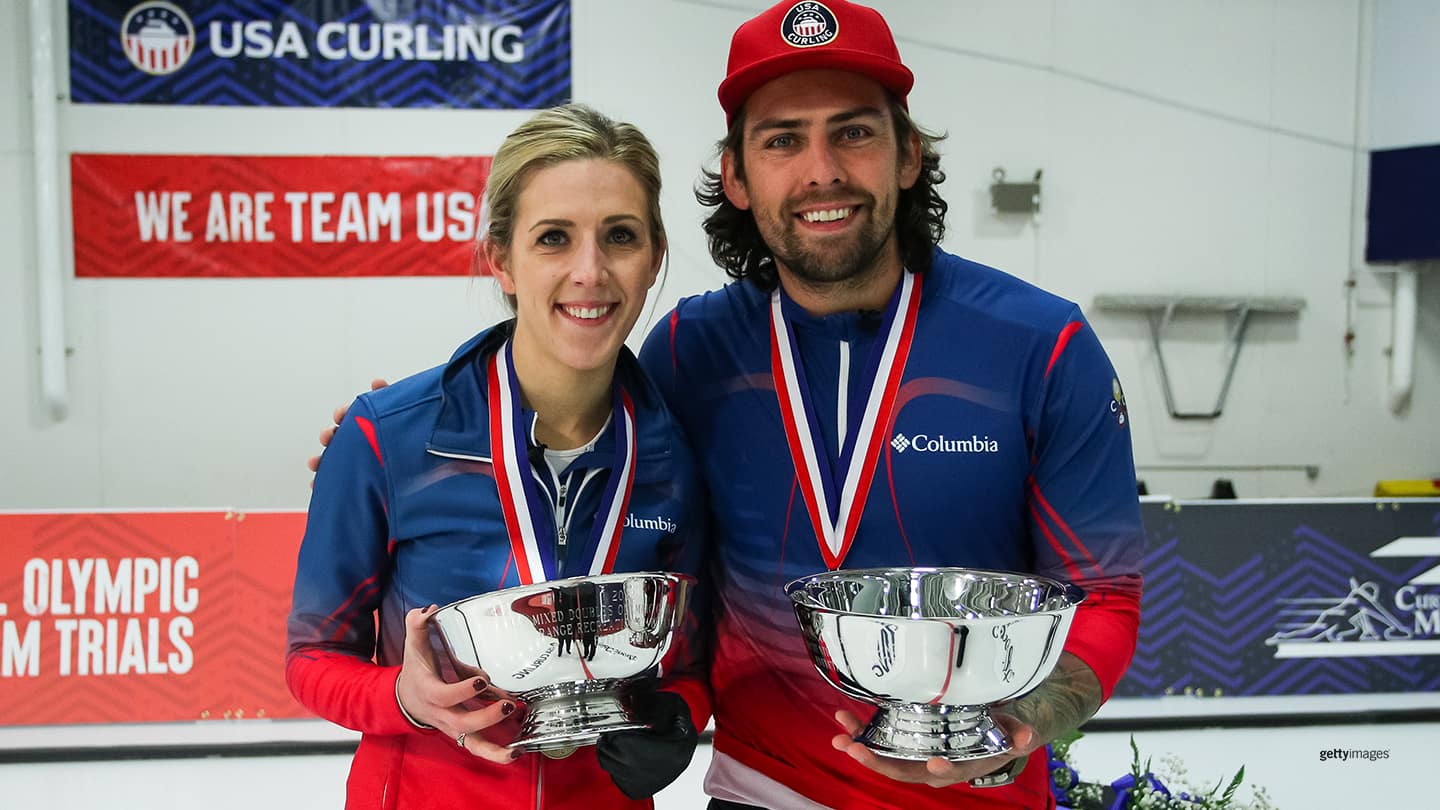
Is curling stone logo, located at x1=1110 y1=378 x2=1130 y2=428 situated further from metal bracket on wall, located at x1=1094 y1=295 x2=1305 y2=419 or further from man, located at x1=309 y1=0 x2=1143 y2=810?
metal bracket on wall, located at x1=1094 y1=295 x2=1305 y2=419

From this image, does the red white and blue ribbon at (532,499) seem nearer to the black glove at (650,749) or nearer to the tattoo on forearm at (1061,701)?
the black glove at (650,749)

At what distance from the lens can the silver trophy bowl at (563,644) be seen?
1.54 m

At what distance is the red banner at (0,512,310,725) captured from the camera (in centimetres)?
477

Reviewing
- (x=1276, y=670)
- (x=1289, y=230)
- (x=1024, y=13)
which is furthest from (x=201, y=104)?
(x=1289, y=230)

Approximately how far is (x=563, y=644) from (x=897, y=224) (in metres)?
1.13

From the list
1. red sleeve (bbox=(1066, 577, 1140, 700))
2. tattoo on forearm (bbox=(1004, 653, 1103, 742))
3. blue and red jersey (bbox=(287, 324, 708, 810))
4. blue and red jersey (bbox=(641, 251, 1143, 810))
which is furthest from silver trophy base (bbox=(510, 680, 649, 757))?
red sleeve (bbox=(1066, 577, 1140, 700))

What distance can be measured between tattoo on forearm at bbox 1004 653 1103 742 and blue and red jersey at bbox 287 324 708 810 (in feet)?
2.25

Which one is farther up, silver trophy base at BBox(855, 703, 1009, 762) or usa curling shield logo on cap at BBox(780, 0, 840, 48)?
usa curling shield logo on cap at BBox(780, 0, 840, 48)

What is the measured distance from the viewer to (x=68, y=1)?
7.16 meters

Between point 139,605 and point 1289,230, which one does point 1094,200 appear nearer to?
point 1289,230

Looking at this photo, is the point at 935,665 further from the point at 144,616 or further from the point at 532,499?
the point at 144,616

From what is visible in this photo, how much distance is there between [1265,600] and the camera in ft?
17.2

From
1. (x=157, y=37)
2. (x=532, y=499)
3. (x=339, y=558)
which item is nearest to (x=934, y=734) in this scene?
(x=532, y=499)

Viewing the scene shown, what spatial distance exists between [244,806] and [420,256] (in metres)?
4.15
